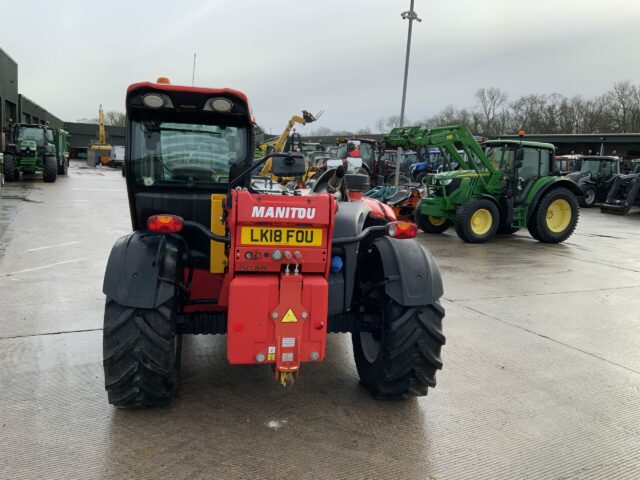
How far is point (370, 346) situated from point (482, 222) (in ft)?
27.9

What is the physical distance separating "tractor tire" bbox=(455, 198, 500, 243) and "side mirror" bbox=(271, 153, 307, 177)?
819 cm

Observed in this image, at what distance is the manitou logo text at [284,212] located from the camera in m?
2.82

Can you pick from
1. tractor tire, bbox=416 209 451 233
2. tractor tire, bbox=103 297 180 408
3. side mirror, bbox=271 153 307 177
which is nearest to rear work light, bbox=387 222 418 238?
side mirror, bbox=271 153 307 177

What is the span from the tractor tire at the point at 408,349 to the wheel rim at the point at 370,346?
0.28 meters

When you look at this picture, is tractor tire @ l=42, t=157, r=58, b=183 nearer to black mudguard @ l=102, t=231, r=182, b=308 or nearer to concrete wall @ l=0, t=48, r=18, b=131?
concrete wall @ l=0, t=48, r=18, b=131

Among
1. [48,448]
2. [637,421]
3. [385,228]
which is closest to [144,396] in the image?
[48,448]

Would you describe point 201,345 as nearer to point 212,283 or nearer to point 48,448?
point 212,283

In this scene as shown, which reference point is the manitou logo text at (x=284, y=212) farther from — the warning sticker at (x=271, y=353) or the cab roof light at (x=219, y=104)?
the cab roof light at (x=219, y=104)

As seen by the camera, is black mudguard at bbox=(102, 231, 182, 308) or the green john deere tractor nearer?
black mudguard at bbox=(102, 231, 182, 308)

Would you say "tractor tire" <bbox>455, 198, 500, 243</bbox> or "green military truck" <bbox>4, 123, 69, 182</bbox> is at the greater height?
"green military truck" <bbox>4, 123, 69, 182</bbox>

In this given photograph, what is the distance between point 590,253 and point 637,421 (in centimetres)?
782

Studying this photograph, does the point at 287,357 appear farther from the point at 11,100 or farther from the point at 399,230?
the point at 11,100

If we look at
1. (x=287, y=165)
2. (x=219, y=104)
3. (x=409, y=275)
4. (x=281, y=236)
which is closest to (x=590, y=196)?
(x=409, y=275)

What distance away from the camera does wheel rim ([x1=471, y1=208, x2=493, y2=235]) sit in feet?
37.7
